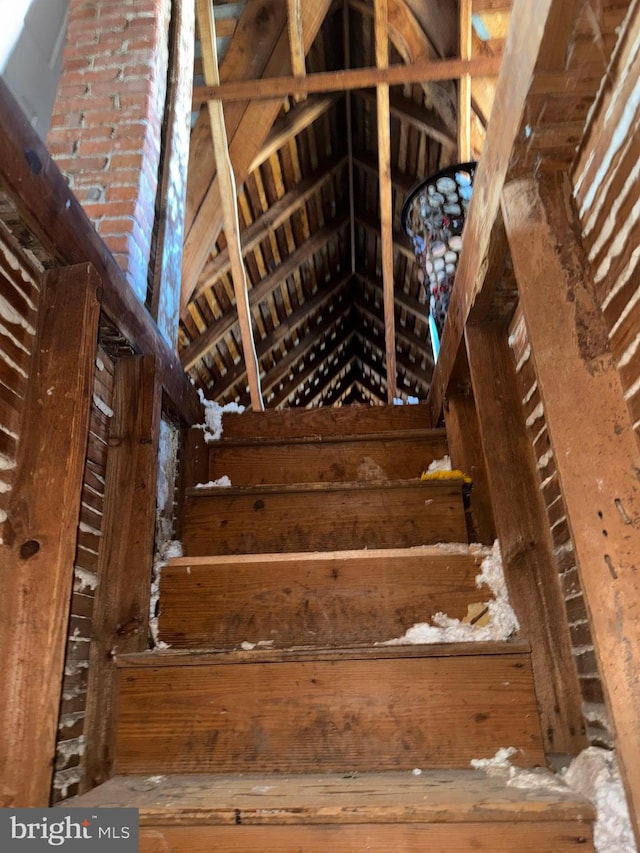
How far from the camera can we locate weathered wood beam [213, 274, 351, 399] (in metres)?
6.55

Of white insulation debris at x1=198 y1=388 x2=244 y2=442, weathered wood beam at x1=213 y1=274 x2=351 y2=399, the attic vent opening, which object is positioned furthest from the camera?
weathered wood beam at x1=213 y1=274 x2=351 y2=399

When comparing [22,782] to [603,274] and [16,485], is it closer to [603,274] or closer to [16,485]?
[16,485]

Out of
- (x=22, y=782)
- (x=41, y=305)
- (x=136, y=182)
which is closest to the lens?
(x=22, y=782)

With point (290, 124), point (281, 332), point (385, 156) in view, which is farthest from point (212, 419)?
point (281, 332)

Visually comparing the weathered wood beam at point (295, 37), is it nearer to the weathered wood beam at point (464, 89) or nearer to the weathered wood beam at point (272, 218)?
the weathered wood beam at point (464, 89)

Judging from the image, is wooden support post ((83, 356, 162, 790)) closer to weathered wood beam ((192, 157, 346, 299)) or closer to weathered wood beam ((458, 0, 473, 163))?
weathered wood beam ((458, 0, 473, 163))

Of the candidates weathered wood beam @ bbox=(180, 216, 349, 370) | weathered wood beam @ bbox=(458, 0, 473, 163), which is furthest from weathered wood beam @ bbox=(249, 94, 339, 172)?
Result: weathered wood beam @ bbox=(180, 216, 349, 370)

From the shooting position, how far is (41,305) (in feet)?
3.78

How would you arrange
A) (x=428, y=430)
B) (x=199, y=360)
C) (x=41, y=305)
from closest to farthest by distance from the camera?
(x=41, y=305), (x=428, y=430), (x=199, y=360)

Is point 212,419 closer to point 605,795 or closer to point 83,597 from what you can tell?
point 83,597

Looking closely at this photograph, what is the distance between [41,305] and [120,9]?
1.57 metres

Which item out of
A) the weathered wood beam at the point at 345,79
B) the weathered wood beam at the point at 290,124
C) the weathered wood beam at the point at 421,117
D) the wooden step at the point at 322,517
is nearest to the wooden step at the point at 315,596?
the wooden step at the point at 322,517

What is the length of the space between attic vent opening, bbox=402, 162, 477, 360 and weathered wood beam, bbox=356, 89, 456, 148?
1447 mm

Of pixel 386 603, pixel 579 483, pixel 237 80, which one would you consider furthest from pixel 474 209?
pixel 237 80
